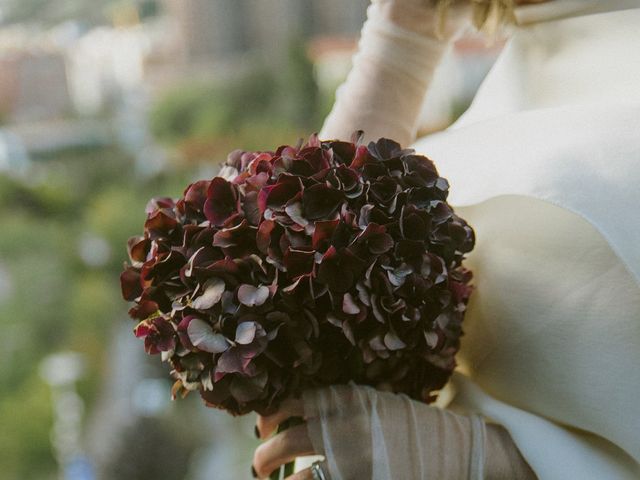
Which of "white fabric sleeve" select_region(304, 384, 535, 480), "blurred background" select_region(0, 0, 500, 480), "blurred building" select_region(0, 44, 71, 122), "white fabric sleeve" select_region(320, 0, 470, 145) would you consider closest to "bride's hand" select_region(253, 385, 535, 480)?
"white fabric sleeve" select_region(304, 384, 535, 480)

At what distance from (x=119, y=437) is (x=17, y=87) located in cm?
847

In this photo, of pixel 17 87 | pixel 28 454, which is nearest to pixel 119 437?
pixel 28 454

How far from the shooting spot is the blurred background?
5.52 metres

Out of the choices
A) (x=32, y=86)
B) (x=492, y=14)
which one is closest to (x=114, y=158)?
(x=32, y=86)

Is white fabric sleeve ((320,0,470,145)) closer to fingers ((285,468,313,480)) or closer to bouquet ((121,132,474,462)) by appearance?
bouquet ((121,132,474,462))

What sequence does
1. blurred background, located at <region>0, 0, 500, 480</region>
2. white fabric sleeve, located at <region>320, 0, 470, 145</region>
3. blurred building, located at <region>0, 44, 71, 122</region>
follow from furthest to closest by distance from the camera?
1. blurred building, located at <region>0, 44, 71, 122</region>
2. blurred background, located at <region>0, 0, 500, 480</region>
3. white fabric sleeve, located at <region>320, 0, 470, 145</region>

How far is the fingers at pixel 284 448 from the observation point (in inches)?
29.6

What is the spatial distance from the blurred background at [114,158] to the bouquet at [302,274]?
11.8 ft

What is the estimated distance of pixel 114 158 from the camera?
33.2 ft

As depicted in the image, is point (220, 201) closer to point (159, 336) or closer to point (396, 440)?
point (159, 336)

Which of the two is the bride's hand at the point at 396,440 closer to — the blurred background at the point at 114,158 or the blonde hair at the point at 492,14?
the blonde hair at the point at 492,14

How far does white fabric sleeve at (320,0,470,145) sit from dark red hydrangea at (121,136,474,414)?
122 millimetres

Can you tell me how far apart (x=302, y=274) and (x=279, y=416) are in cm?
17

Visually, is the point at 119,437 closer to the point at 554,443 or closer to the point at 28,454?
the point at 28,454
